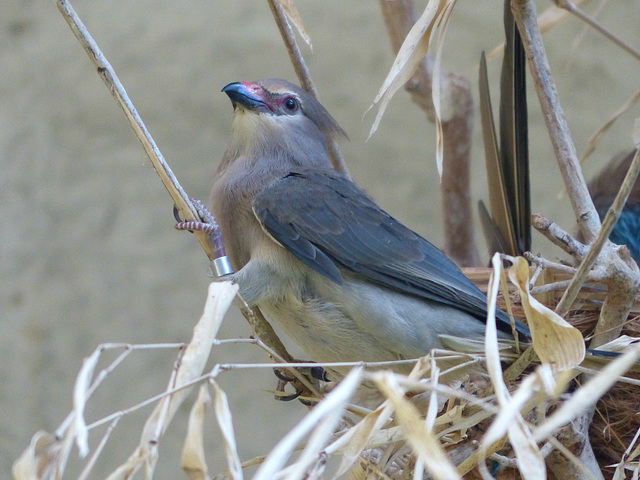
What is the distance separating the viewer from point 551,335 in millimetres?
Answer: 1048

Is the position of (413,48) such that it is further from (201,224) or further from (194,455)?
(194,455)

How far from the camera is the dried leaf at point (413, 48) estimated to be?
A: 129cm

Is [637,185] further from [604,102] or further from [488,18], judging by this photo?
[488,18]

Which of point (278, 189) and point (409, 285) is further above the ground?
point (278, 189)

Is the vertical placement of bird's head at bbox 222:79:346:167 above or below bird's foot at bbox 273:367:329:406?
above

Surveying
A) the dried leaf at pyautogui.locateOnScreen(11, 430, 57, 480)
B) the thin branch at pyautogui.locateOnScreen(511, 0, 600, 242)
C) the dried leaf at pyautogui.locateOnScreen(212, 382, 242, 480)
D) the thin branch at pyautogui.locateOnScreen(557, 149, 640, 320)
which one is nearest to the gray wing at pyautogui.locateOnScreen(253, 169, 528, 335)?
the thin branch at pyautogui.locateOnScreen(511, 0, 600, 242)

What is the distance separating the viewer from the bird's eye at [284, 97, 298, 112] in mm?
1979

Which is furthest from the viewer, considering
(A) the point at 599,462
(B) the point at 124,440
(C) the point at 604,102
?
(C) the point at 604,102

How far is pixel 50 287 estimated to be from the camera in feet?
10.5

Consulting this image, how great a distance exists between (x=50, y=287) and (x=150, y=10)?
1259 mm

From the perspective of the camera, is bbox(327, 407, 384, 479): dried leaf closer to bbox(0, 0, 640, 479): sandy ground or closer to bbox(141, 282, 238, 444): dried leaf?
bbox(141, 282, 238, 444): dried leaf

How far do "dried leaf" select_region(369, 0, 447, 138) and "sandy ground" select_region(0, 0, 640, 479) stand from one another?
73.6 inches

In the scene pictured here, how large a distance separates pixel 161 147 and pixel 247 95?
56.9 inches

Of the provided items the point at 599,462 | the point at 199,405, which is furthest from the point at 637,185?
the point at 199,405
